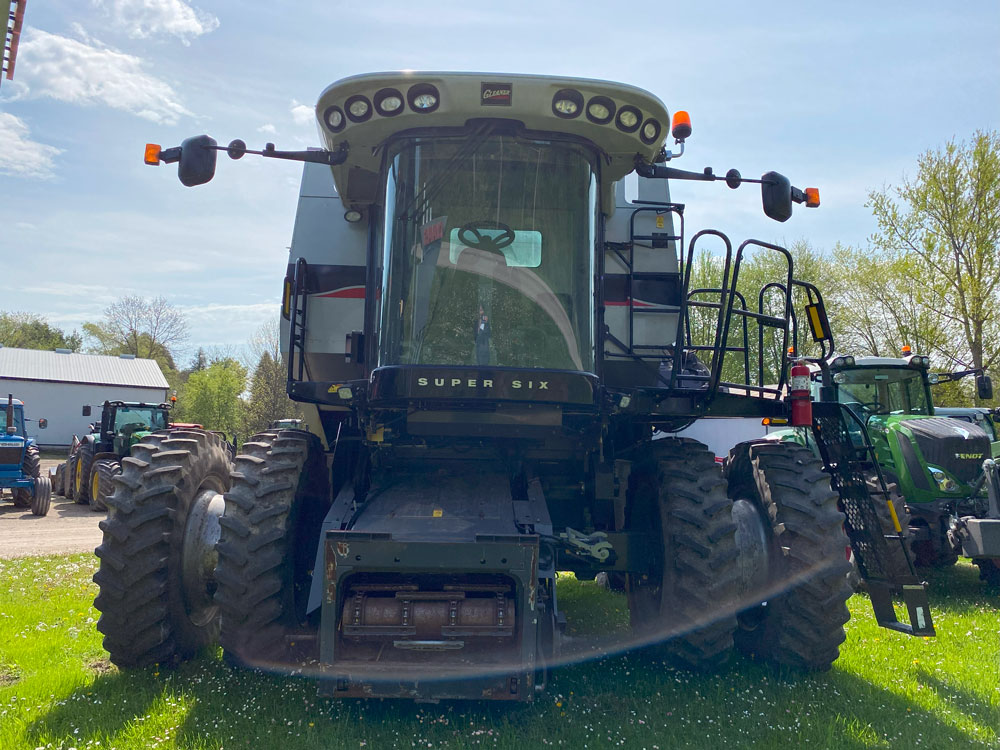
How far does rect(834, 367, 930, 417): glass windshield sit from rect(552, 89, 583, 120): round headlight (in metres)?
7.47

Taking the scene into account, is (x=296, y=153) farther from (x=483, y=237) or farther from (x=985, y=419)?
(x=985, y=419)

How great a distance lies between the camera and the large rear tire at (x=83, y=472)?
19.0 meters

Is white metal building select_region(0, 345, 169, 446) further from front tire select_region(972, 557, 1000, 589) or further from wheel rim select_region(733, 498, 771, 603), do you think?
wheel rim select_region(733, 498, 771, 603)

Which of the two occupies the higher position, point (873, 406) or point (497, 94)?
point (497, 94)

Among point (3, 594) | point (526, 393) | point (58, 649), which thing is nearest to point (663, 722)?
point (526, 393)

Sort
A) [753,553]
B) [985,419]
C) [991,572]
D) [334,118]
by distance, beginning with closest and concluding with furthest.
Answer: [334,118] → [753,553] → [991,572] → [985,419]

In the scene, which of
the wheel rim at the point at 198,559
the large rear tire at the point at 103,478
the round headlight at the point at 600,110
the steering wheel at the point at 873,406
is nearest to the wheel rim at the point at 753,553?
the round headlight at the point at 600,110

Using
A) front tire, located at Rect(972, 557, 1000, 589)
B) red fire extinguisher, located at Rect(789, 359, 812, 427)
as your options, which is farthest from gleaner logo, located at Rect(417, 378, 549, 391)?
front tire, located at Rect(972, 557, 1000, 589)

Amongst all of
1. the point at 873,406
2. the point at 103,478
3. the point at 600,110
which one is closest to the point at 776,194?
the point at 600,110

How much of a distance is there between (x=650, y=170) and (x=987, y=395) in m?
8.38

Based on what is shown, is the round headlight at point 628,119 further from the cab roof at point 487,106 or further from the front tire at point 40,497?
the front tire at point 40,497

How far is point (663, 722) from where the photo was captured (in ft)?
13.9

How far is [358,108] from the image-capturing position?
4.46 metres

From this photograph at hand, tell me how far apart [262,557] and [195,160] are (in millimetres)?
2230
